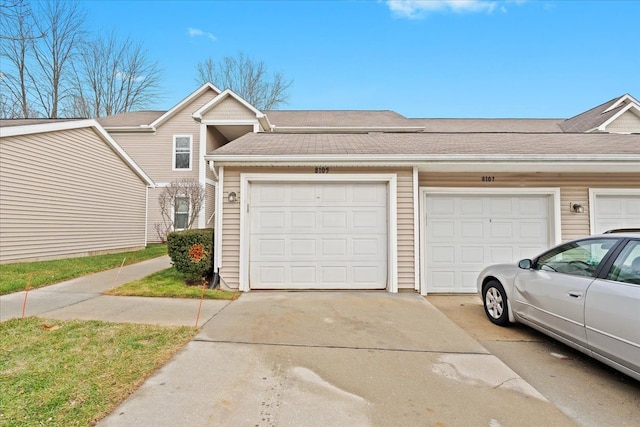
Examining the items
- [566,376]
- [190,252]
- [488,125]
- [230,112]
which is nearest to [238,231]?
[190,252]

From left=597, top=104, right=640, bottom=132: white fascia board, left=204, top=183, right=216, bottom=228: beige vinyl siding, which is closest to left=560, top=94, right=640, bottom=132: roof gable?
left=597, top=104, right=640, bottom=132: white fascia board

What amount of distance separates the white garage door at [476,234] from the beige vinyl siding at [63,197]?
1083cm

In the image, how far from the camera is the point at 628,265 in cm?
280

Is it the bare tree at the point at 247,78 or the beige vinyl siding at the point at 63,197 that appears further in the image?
the bare tree at the point at 247,78

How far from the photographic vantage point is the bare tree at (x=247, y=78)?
24844 mm

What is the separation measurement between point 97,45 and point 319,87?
17266 millimetres

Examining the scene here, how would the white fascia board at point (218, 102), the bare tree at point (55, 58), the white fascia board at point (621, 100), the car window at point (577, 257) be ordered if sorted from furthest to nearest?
1. the bare tree at point (55, 58)
2. the white fascia board at point (621, 100)
3. the white fascia board at point (218, 102)
4. the car window at point (577, 257)

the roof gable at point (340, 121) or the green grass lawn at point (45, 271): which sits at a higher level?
the roof gable at point (340, 121)

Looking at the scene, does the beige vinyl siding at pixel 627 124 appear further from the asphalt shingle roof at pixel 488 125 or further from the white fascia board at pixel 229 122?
the white fascia board at pixel 229 122

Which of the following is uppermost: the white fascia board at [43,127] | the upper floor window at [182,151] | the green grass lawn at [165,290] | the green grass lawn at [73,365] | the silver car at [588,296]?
the upper floor window at [182,151]

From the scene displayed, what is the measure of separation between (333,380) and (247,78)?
86.1ft

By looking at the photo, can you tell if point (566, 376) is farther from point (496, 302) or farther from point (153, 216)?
point (153, 216)

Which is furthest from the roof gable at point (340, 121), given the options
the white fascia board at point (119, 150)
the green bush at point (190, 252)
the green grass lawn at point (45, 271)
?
the green bush at point (190, 252)

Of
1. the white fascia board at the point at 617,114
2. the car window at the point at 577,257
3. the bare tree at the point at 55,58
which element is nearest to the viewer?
the car window at the point at 577,257
